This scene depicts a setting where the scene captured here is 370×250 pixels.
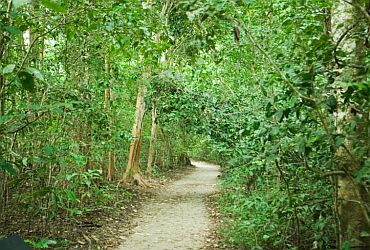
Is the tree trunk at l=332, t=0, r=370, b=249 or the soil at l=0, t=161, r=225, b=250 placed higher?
the tree trunk at l=332, t=0, r=370, b=249

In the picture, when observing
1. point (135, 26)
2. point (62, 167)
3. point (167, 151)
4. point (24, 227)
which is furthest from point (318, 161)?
point (167, 151)

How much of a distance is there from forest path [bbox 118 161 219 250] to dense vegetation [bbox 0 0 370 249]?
616 mm

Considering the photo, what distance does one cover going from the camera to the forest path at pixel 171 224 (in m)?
6.56

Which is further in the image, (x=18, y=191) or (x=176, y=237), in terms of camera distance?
(x=176, y=237)

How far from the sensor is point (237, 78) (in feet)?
32.0

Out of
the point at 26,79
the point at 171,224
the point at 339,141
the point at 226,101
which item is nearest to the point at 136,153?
the point at 226,101

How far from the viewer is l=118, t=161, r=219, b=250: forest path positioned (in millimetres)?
6560

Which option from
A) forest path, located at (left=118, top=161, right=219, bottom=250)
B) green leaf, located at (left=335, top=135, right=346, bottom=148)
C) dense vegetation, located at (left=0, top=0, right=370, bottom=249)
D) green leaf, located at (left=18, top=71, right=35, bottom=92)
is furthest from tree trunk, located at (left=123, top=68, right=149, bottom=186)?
green leaf, located at (left=18, top=71, right=35, bottom=92)

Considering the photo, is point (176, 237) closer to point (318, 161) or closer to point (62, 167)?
point (62, 167)

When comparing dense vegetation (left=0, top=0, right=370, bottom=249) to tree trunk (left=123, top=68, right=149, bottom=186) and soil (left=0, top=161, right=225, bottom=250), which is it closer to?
soil (left=0, top=161, right=225, bottom=250)

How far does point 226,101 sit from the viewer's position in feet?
34.5

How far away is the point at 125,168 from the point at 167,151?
7.85 meters

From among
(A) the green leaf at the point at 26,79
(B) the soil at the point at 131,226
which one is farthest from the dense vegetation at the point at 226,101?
(B) the soil at the point at 131,226

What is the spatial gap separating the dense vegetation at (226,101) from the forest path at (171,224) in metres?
0.62
